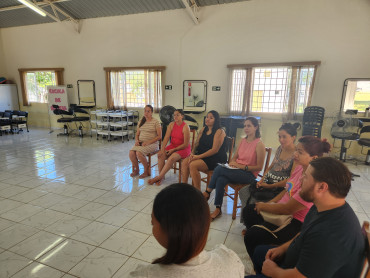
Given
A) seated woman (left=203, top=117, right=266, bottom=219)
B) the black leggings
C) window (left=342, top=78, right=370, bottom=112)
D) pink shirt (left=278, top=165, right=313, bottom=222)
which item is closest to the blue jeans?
seated woman (left=203, top=117, right=266, bottom=219)

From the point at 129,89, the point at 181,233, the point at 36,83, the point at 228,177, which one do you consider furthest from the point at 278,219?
the point at 36,83

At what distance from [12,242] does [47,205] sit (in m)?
0.71

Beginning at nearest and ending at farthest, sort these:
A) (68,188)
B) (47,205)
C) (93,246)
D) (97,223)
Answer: (93,246) < (97,223) < (47,205) < (68,188)

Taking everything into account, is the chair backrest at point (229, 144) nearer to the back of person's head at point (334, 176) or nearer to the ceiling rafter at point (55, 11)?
the back of person's head at point (334, 176)

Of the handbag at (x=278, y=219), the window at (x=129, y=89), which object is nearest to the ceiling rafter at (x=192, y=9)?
the window at (x=129, y=89)

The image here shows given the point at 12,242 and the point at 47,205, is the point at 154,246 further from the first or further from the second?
the point at 47,205

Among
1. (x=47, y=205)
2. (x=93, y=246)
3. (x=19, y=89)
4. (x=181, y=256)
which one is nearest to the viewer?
(x=181, y=256)

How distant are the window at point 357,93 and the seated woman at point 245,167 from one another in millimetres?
3842

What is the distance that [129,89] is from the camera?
23.5 ft

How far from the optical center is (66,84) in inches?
306

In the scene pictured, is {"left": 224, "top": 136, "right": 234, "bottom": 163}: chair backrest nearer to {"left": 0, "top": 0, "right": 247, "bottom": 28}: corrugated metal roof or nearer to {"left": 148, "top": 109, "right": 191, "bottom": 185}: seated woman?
{"left": 148, "top": 109, "right": 191, "bottom": 185}: seated woman

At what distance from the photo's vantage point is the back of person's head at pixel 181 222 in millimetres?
677

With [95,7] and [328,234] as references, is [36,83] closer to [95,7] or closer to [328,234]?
[95,7]

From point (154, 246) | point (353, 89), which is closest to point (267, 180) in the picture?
point (154, 246)
